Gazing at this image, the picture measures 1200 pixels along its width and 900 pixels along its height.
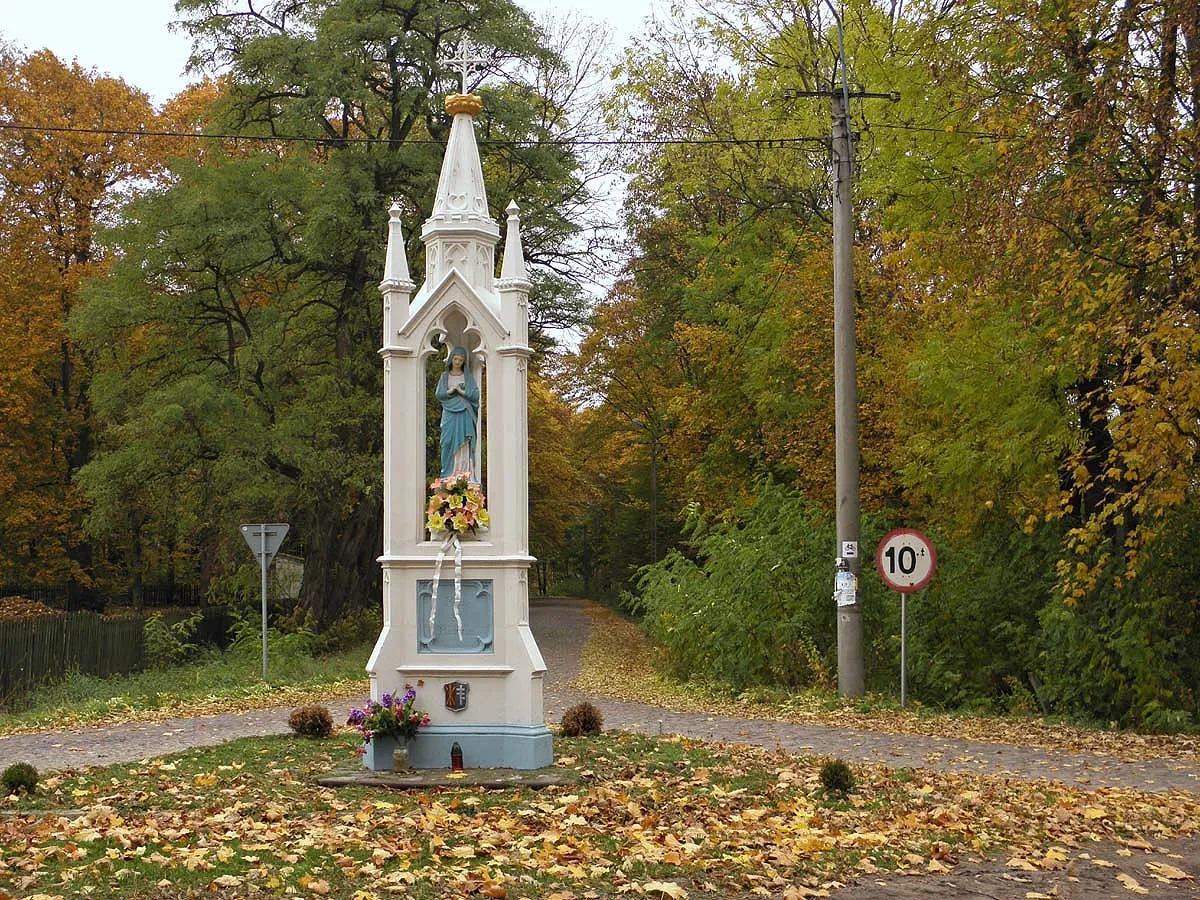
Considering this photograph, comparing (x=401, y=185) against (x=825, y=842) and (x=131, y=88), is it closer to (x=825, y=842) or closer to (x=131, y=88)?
(x=131, y=88)

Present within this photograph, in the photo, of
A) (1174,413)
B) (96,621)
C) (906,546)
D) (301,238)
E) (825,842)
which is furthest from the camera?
(301,238)

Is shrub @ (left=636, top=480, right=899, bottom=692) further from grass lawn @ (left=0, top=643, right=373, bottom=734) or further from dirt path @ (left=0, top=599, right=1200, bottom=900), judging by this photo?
grass lawn @ (left=0, top=643, right=373, bottom=734)

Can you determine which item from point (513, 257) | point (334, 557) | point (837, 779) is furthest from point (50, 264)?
point (837, 779)

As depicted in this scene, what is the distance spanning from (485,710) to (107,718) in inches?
318

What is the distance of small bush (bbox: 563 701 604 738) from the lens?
12.5m

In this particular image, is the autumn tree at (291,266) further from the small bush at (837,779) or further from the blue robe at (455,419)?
the small bush at (837,779)

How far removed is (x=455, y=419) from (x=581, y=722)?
10.9 ft

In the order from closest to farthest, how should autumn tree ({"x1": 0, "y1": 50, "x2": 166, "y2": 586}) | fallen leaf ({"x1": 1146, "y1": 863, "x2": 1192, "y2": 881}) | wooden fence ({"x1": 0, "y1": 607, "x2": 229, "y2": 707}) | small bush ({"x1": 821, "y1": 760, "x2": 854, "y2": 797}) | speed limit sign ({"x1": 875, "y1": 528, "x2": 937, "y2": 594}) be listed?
fallen leaf ({"x1": 1146, "y1": 863, "x2": 1192, "y2": 881})
small bush ({"x1": 821, "y1": 760, "x2": 854, "y2": 797})
speed limit sign ({"x1": 875, "y1": 528, "x2": 937, "y2": 594})
wooden fence ({"x1": 0, "y1": 607, "x2": 229, "y2": 707})
autumn tree ({"x1": 0, "y1": 50, "x2": 166, "y2": 586})

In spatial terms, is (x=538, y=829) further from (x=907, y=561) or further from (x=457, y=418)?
(x=907, y=561)

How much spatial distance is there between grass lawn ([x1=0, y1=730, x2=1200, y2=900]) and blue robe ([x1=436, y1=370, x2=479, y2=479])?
111 inches

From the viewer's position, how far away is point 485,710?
10914 mm

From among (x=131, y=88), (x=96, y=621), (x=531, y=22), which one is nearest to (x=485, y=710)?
(x=96, y=621)

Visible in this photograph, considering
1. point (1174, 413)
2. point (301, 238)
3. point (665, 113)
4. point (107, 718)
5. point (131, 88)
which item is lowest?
point (107, 718)

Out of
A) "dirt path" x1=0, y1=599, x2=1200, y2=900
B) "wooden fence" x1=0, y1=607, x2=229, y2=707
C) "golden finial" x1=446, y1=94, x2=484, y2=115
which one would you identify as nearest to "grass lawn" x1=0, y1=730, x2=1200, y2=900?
"dirt path" x1=0, y1=599, x2=1200, y2=900
